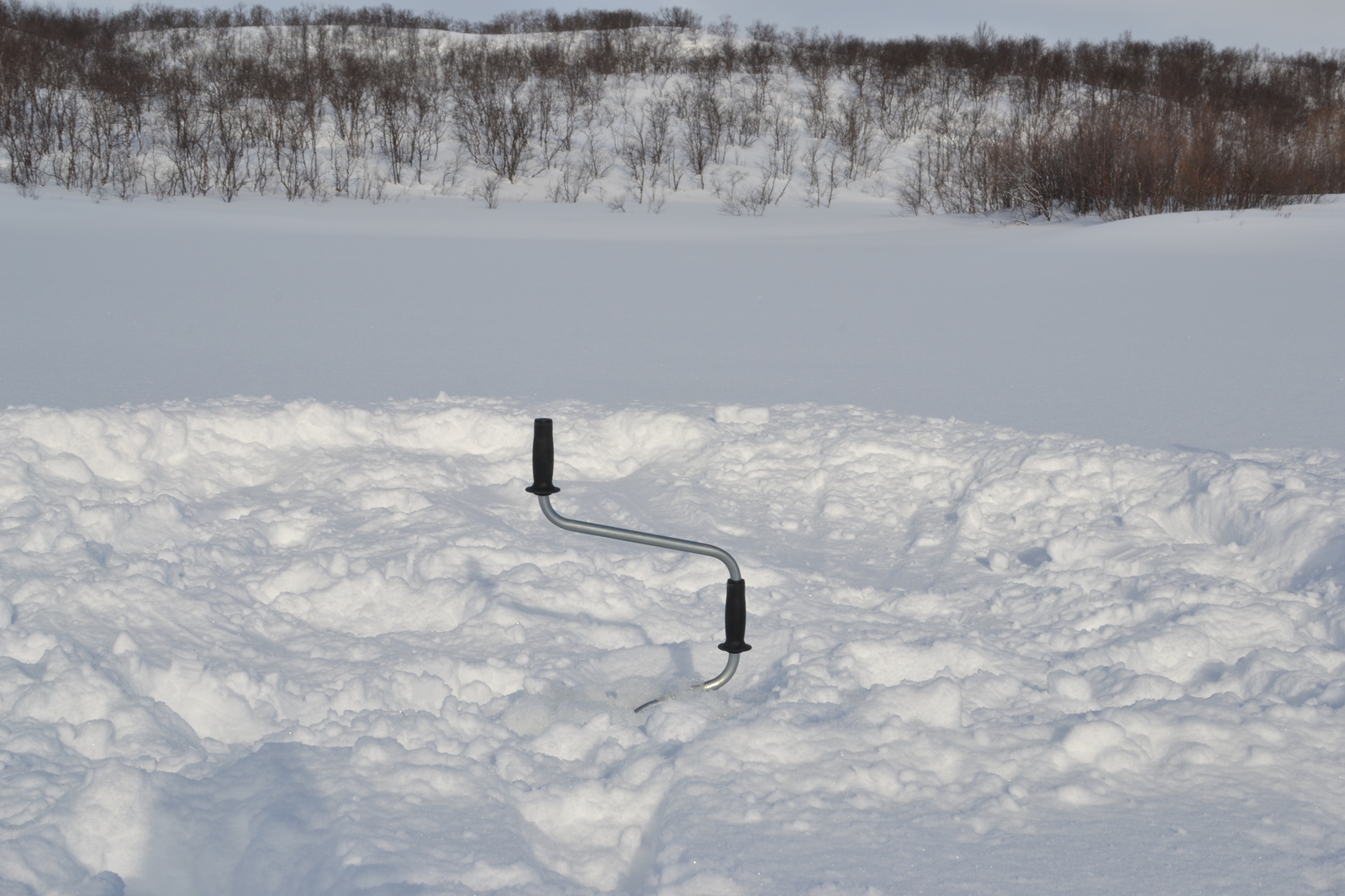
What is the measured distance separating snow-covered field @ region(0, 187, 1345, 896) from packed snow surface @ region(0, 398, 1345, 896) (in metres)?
0.01

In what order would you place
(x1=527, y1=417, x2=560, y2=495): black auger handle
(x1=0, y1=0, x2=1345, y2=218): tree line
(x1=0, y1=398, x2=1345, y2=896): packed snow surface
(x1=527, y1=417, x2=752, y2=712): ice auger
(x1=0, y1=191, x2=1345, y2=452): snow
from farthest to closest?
(x1=0, y1=0, x2=1345, y2=218): tree line, (x1=0, y1=191, x2=1345, y2=452): snow, (x1=527, y1=417, x2=560, y2=495): black auger handle, (x1=527, y1=417, x2=752, y2=712): ice auger, (x1=0, y1=398, x2=1345, y2=896): packed snow surface

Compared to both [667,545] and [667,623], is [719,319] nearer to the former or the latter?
[667,623]

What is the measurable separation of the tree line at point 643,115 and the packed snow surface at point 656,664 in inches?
522

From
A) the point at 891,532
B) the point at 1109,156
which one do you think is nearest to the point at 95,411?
the point at 891,532

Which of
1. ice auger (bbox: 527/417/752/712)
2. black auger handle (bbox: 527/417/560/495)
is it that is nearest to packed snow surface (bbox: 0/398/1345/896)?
ice auger (bbox: 527/417/752/712)

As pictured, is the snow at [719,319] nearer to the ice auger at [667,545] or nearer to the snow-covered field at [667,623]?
the snow-covered field at [667,623]

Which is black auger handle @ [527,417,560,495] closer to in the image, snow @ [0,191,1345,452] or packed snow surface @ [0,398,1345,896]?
packed snow surface @ [0,398,1345,896]

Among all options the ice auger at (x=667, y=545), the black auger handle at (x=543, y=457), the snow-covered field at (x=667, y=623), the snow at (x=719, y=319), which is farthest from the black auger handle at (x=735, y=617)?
the snow at (x=719, y=319)

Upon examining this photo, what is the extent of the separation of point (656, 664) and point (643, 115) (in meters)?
24.3

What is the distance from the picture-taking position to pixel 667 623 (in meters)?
2.85

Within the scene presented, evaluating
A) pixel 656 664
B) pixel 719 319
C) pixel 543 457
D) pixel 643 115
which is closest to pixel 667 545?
pixel 543 457

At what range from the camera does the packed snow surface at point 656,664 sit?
1.83 meters

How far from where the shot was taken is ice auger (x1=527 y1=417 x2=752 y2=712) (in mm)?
2230

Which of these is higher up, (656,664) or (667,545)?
(667,545)
